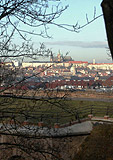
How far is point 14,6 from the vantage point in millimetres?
3629

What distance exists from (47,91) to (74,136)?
6.17 metres

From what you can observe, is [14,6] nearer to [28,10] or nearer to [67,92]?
[28,10]

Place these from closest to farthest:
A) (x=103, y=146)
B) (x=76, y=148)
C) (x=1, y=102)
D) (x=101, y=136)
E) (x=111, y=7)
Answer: (x=111, y=7) < (x=1, y=102) < (x=103, y=146) < (x=101, y=136) < (x=76, y=148)

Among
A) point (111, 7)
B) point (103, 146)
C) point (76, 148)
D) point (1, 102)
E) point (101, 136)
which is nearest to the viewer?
point (111, 7)

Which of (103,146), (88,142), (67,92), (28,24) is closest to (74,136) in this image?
(88,142)

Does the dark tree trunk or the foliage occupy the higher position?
the dark tree trunk

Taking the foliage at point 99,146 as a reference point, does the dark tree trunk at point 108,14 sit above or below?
above

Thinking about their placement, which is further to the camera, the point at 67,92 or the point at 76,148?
the point at 76,148

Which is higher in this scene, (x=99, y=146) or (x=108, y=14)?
(x=108, y=14)

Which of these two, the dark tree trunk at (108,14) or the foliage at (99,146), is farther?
the foliage at (99,146)

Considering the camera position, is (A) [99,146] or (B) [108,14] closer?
(B) [108,14]

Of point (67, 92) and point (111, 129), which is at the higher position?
point (67, 92)

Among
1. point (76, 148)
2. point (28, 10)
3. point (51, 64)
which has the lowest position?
point (76, 148)

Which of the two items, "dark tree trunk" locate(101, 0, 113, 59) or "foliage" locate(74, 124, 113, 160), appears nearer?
"dark tree trunk" locate(101, 0, 113, 59)
